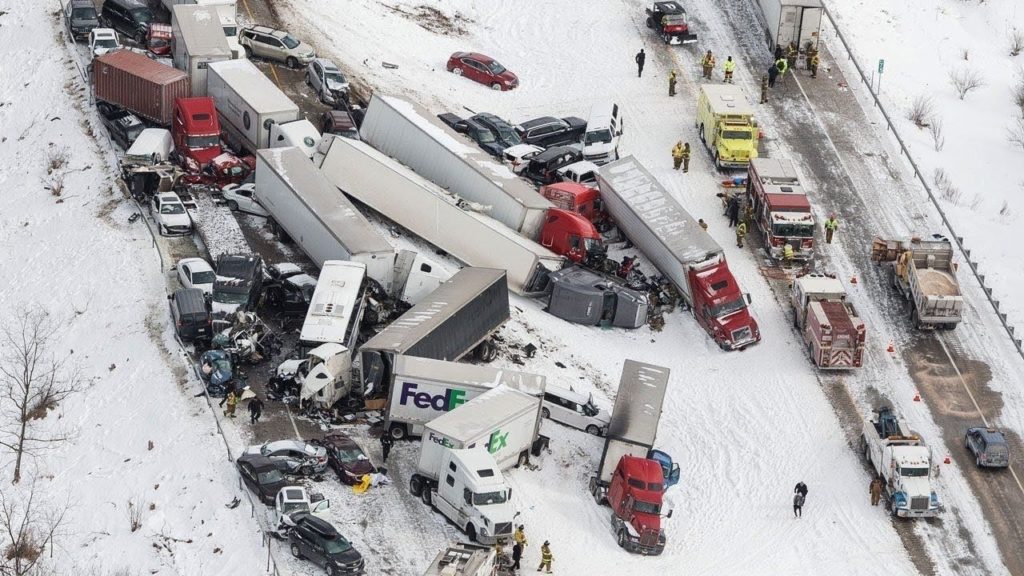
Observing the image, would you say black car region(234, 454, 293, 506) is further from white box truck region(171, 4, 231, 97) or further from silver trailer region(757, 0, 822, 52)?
silver trailer region(757, 0, 822, 52)

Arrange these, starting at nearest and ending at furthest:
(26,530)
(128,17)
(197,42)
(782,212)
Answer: (26,530), (782,212), (197,42), (128,17)

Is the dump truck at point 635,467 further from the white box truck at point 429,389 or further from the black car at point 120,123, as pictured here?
the black car at point 120,123

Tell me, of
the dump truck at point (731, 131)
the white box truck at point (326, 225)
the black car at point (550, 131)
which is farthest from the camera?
the black car at point (550, 131)

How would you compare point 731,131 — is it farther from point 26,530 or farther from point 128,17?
point 26,530

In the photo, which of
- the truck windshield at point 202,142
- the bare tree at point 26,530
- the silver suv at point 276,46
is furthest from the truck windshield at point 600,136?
the bare tree at point 26,530

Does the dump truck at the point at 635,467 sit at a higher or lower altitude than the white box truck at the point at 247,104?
lower

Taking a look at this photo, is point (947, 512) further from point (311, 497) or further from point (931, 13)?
point (931, 13)

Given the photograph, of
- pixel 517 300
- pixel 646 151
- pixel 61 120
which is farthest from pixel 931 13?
pixel 61 120

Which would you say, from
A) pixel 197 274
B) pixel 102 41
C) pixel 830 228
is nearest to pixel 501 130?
pixel 830 228
